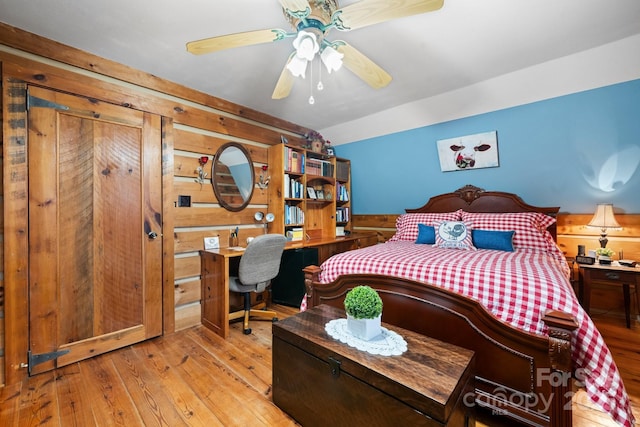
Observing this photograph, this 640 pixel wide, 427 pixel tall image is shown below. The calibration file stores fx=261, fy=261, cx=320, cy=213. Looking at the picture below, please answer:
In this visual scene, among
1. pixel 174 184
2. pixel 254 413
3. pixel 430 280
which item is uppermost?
pixel 174 184

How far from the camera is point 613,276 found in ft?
6.77

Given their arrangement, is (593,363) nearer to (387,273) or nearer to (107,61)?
(387,273)

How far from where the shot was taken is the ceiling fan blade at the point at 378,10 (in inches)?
47.6

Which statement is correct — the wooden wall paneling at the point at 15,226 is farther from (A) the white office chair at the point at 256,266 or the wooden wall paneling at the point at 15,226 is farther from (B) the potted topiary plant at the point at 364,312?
(B) the potted topiary plant at the point at 364,312

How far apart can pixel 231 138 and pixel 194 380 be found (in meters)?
2.31

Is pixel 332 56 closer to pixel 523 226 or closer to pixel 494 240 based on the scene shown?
pixel 494 240

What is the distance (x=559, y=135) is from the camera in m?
2.52

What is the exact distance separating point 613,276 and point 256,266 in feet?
9.52

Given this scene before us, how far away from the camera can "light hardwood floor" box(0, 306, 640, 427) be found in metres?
1.39

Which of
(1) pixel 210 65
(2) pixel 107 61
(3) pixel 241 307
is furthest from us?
(3) pixel 241 307

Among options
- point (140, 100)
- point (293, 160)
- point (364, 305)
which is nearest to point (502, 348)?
point (364, 305)

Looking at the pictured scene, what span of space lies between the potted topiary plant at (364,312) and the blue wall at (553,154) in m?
2.44

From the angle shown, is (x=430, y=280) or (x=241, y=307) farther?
(x=241, y=307)

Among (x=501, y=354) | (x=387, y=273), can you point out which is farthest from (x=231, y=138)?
(x=501, y=354)
